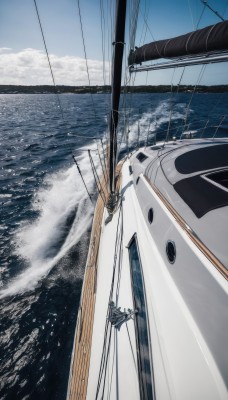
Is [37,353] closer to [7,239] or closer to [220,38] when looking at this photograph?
[7,239]

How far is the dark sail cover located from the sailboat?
0.01 m

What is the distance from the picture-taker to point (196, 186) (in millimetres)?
2605

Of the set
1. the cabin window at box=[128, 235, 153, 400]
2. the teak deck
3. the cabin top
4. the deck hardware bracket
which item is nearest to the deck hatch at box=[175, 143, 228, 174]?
the cabin top

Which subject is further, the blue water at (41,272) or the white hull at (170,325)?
the blue water at (41,272)

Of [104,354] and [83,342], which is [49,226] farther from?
[104,354]

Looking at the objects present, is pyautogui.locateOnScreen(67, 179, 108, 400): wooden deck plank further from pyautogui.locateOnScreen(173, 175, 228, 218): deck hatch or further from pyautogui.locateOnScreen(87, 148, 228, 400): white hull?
pyautogui.locateOnScreen(173, 175, 228, 218): deck hatch

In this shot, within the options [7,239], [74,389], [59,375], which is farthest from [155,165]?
[7,239]

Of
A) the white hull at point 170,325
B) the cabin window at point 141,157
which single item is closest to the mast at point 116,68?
the cabin window at point 141,157

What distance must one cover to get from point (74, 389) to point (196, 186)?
257cm

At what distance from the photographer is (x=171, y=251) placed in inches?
86.9

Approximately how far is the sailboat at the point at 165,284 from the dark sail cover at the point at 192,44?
0.01 m

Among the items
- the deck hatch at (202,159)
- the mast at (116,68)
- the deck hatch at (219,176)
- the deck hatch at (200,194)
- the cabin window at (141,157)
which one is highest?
the cabin window at (141,157)

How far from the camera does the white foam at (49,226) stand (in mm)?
4984

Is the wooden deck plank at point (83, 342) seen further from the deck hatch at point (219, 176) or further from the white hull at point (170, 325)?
the deck hatch at point (219, 176)
